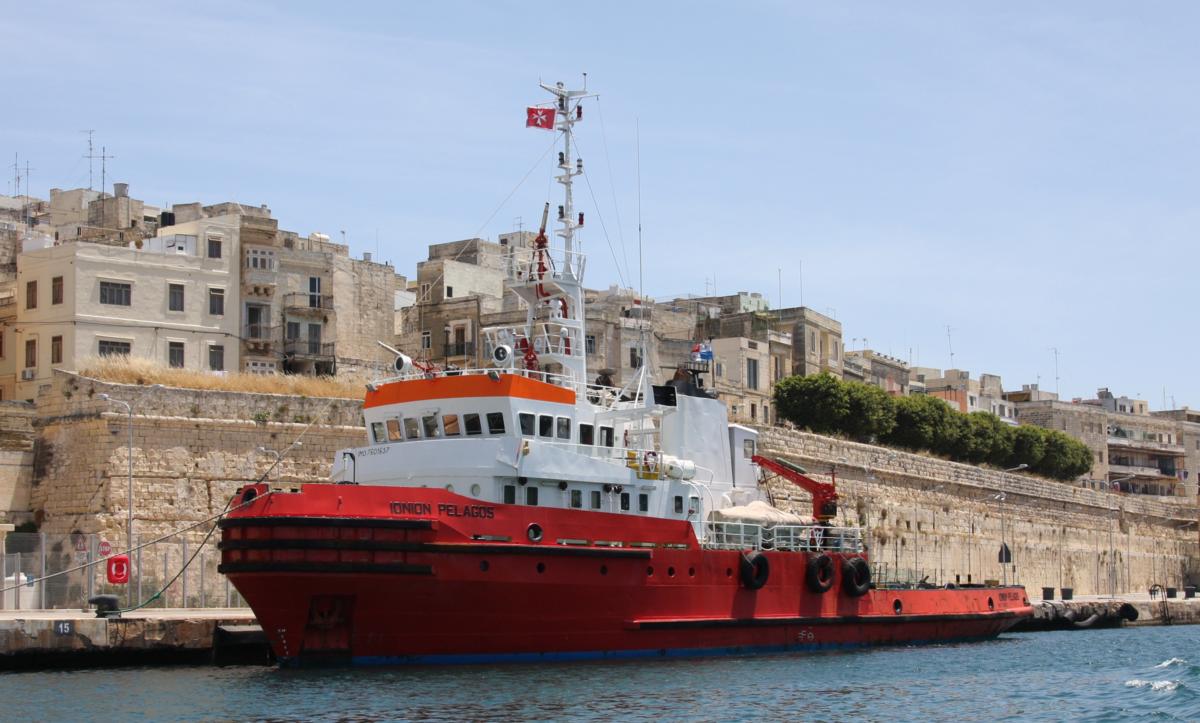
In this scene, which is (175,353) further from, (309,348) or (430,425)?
(430,425)

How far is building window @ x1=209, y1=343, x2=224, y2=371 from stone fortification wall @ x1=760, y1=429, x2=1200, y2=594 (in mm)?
15462

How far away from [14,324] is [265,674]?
2263cm


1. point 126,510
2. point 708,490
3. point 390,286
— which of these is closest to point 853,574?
point 708,490

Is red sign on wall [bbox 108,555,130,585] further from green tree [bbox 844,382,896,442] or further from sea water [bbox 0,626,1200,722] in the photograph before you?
green tree [bbox 844,382,896,442]

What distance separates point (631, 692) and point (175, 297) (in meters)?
24.9

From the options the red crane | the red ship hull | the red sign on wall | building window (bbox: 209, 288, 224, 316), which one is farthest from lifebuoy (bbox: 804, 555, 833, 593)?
building window (bbox: 209, 288, 224, 316)

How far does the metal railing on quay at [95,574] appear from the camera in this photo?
29250mm

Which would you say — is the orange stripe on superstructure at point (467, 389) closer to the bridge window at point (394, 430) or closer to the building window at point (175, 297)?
the bridge window at point (394, 430)

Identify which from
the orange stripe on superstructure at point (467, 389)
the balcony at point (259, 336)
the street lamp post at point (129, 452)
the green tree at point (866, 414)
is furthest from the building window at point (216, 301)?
the green tree at point (866, 414)

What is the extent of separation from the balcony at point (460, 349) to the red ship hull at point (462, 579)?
26.4 metres

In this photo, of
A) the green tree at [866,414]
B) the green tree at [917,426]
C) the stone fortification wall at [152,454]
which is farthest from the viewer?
the green tree at [917,426]

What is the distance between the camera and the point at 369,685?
22422 mm

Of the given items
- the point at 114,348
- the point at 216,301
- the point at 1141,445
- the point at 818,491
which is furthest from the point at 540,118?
the point at 1141,445

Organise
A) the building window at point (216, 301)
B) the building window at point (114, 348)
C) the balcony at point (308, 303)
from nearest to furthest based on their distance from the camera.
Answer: the building window at point (114, 348) < the building window at point (216, 301) < the balcony at point (308, 303)
